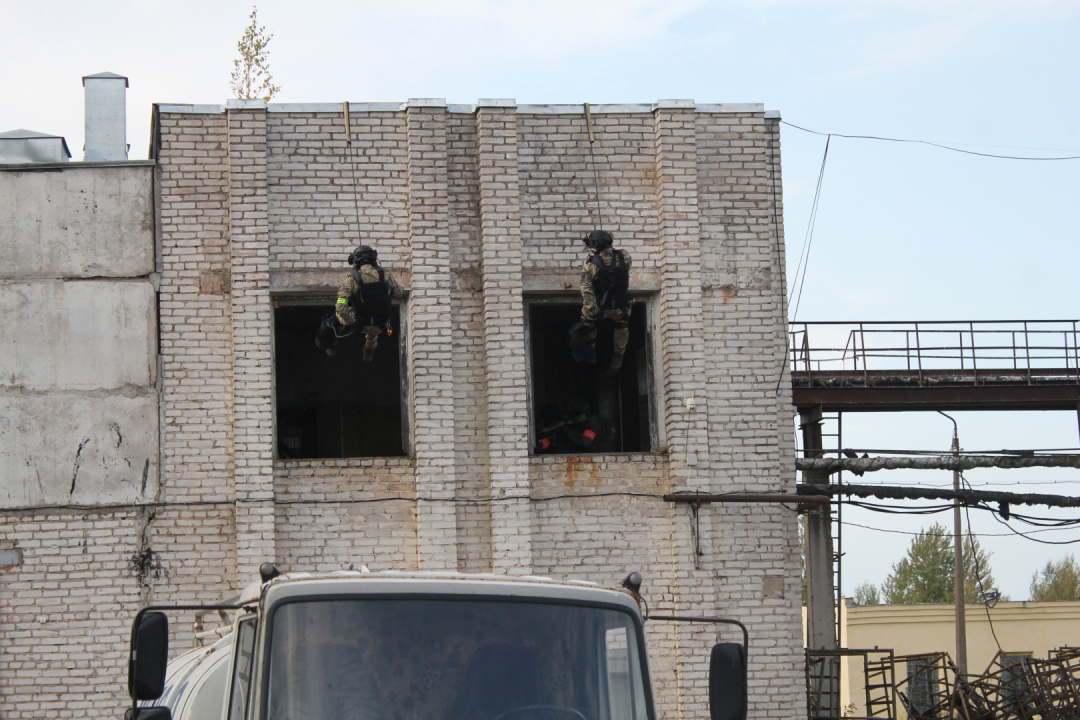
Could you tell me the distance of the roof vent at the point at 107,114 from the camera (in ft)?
43.8

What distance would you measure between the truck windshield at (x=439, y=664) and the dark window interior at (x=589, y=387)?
663 cm

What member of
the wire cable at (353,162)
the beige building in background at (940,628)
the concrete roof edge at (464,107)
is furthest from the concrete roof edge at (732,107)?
the beige building in background at (940,628)

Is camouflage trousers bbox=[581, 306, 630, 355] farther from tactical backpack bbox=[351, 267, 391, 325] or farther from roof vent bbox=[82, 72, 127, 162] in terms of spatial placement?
roof vent bbox=[82, 72, 127, 162]

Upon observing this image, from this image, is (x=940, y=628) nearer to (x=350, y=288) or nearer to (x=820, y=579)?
(x=820, y=579)

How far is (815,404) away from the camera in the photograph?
17.1 metres

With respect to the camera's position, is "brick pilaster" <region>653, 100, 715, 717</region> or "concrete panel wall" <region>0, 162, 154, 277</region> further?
"concrete panel wall" <region>0, 162, 154, 277</region>

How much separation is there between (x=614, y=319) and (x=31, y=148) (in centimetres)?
638

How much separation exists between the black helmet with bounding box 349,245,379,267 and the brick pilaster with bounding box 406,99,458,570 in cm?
77

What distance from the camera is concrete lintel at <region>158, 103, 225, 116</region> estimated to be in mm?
11297

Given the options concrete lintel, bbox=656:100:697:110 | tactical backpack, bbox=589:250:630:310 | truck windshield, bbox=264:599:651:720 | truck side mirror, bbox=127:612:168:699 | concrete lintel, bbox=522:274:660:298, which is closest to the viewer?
truck windshield, bbox=264:599:651:720

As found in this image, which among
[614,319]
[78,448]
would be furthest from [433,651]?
[78,448]

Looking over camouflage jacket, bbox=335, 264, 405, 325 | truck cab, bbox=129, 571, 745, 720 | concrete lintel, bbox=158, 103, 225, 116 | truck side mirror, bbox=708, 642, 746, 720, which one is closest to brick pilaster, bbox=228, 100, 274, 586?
concrete lintel, bbox=158, 103, 225, 116

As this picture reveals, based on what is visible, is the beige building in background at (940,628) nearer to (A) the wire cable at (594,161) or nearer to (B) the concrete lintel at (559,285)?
(B) the concrete lintel at (559,285)

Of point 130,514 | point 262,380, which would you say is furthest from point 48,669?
point 262,380
